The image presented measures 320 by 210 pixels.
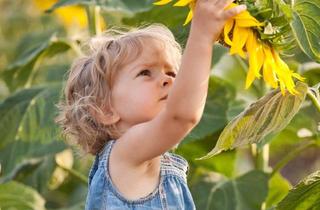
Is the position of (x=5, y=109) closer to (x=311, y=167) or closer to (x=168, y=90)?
(x=168, y=90)

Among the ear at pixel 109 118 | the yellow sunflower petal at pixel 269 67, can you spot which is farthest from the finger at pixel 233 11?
the ear at pixel 109 118

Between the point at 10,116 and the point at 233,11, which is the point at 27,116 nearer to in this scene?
the point at 10,116

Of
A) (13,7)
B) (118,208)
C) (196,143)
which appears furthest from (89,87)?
(13,7)

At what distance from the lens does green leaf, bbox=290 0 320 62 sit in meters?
2.13

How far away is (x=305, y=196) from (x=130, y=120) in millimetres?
530

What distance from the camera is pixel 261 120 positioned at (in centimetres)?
215

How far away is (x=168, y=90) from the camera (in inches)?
80.4

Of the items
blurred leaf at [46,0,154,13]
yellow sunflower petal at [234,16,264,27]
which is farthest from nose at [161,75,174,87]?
blurred leaf at [46,0,154,13]

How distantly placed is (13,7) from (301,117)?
2827 mm

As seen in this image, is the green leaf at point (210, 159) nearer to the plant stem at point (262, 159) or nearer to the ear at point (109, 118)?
the plant stem at point (262, 159)

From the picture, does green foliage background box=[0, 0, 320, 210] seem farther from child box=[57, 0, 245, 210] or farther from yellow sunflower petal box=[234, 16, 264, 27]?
yellow sunflower petal box=[234, 16, 264, 27]

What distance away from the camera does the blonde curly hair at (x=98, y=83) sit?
2092 mm

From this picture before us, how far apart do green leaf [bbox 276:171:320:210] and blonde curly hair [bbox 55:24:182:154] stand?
44 centimetres

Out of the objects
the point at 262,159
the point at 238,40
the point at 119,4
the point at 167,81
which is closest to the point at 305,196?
the point at 167,81
